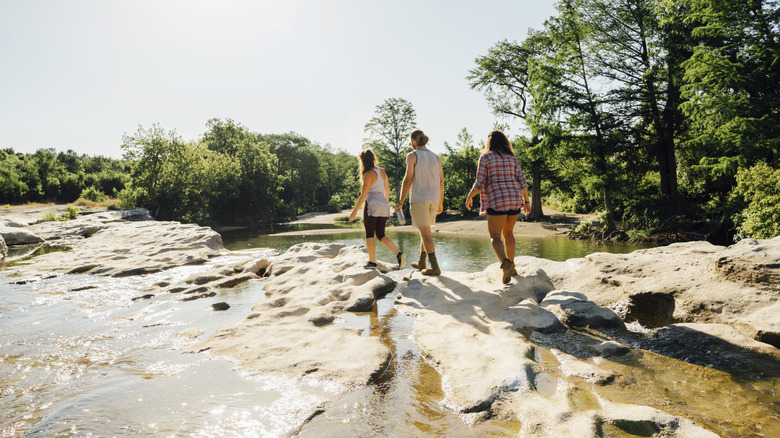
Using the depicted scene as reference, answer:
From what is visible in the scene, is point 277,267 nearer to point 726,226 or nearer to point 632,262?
point 632,262

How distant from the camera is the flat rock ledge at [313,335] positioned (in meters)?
3.32

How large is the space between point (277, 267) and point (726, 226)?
16.3m

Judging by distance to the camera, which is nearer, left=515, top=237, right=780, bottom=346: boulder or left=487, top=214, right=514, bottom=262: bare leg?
left=515, top=237, right=780, bottom=346: boulder

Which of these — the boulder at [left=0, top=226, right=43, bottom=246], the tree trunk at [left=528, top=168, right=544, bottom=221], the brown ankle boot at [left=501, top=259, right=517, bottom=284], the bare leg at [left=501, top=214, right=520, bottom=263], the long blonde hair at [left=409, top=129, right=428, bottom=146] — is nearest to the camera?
the brown ankle boot at [left=501, top=259, right=517, bottom=284]

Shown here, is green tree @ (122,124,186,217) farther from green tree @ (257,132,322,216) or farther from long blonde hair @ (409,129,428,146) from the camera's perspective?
green tree @ (257,132,322,216)

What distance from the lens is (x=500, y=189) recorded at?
5.78 m

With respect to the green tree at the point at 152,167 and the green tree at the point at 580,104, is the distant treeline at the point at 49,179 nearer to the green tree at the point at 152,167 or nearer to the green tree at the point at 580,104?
the green tree at the point at 152,167

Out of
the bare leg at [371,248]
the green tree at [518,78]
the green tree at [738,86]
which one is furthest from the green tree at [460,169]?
the bare leg at [371,248]

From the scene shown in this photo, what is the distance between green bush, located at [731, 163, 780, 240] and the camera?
9469 millimetres

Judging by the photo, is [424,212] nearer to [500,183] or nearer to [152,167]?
[500,183]

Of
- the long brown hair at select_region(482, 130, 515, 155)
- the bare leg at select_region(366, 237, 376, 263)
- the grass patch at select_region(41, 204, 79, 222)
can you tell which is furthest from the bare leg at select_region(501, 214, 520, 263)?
the grass patch at select_region(41, 204, 79, 222)

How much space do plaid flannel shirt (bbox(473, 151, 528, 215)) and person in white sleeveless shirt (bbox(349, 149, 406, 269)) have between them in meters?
2.01

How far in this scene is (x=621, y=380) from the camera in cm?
303

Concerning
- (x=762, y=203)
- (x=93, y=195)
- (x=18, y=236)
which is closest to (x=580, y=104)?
(x=762, y=203)
